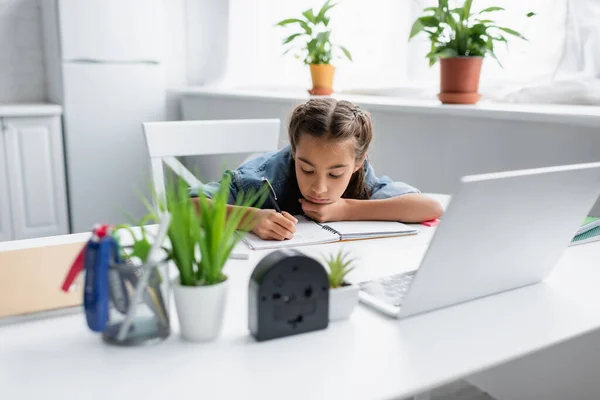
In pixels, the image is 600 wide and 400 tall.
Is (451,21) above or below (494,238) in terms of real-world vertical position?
above

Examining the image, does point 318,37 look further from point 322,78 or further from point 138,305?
point 138,305

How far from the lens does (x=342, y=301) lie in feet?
2.38

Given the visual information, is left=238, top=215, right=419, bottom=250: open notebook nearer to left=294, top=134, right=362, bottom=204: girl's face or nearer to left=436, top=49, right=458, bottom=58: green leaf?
left=294, top=134, right=362, bottom=204: girl's face

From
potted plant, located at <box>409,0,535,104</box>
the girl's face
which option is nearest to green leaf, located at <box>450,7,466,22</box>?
potted plant, located at <box>409,0,535,104</box>

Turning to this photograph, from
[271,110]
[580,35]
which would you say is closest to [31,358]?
[580,35]

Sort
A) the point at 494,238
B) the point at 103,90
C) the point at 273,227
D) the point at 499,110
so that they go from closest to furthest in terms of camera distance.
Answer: the point at 494,238 → the point at 273,227 → the point at 499,110 → the point at 103,90

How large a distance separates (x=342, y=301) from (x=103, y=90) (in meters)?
2.45

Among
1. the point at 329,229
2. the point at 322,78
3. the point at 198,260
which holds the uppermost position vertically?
the point at 322,78

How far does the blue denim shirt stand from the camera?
132 centimetres

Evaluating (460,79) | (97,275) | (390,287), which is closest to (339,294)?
(390,287)

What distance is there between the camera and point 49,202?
2.87 metres

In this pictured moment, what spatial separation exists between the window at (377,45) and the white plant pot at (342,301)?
1.46 meters

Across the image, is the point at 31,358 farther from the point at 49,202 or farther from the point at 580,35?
the point at 49,202

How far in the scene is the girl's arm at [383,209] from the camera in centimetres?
123
